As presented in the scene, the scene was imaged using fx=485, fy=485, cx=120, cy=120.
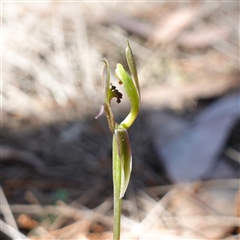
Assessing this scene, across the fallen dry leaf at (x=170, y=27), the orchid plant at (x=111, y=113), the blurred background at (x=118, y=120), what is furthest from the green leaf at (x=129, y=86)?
the fallen dry leaf at (x=170, y=27)

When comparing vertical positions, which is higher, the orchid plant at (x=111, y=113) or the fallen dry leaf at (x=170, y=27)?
the orchid plant at (x=111, y=113)

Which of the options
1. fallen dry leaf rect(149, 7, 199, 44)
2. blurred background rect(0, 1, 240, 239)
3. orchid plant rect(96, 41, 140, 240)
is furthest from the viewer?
fallen dry leaf rect(149, 7, 199, 44)

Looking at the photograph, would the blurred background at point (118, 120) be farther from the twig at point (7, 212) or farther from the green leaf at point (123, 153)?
the green leaf at point (123, 153)

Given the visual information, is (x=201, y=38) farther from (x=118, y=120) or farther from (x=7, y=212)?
(x=7, y=212)

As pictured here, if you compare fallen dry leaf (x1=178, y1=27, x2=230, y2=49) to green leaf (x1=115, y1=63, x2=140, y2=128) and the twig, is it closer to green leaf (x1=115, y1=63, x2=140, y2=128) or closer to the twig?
the twig


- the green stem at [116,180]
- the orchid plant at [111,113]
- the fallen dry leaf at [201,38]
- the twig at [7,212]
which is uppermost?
the orchid plant at [111,113]

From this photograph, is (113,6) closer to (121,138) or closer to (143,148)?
(143,148)

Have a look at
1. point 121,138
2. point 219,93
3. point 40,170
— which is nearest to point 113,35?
point 219,93

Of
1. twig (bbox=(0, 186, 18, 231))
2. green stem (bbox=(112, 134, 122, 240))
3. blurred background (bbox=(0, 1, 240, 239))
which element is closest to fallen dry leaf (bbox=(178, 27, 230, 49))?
blurred background (bbox=(0, 1, 240, 239))
